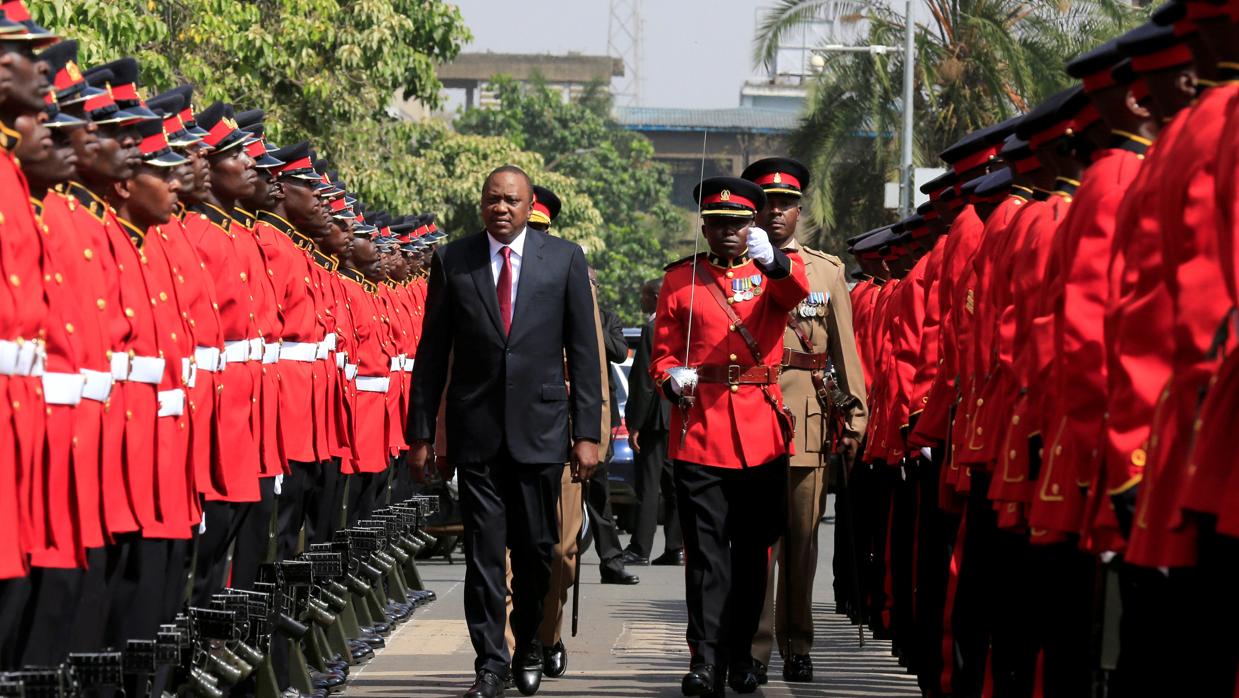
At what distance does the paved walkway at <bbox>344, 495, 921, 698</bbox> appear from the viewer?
10.5 meters

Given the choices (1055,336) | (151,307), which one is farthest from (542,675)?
(1055,336)

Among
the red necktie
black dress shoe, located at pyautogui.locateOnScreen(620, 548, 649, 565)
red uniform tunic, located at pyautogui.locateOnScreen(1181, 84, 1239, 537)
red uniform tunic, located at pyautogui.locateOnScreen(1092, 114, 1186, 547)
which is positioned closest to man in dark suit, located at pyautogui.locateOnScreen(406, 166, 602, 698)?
the red necktie

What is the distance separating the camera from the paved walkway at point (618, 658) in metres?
10.5

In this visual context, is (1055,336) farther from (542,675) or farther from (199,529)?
(542,675)

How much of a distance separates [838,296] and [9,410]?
571cm

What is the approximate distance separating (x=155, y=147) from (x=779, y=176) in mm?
3839

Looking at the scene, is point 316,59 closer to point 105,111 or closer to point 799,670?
point 799,670

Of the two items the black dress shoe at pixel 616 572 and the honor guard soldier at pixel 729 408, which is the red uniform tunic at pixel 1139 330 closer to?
the honor guard soldier at pixel 729 408

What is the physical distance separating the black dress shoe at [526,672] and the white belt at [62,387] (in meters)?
3.64

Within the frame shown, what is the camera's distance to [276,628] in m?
9.70

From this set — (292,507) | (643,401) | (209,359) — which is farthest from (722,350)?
(643,401)

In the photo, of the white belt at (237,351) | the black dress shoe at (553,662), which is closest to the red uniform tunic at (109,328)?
the white belt at (237,351)

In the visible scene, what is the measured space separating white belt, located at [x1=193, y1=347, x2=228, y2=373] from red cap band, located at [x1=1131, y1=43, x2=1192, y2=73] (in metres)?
4.32

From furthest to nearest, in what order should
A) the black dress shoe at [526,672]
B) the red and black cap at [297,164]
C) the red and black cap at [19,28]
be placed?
1. the red and black cap at [297,164]
2. the black dress shoe at [526,672]
3. the red and black cap at [19,28]
